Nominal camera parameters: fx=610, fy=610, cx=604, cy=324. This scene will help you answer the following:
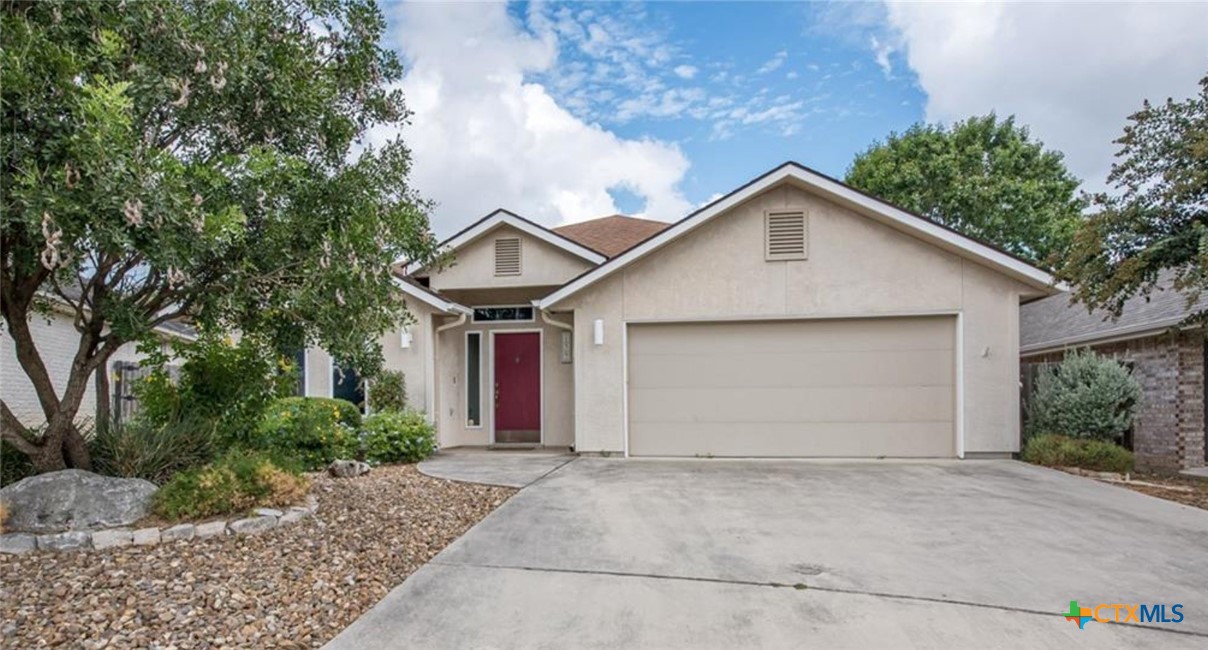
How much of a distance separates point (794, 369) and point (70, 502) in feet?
29.0

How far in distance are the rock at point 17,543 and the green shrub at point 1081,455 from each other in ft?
37.4

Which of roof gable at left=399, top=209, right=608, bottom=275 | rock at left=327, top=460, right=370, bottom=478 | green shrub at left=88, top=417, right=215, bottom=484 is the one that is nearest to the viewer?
green shrub at left=88, top=417, right=215, bottom=484

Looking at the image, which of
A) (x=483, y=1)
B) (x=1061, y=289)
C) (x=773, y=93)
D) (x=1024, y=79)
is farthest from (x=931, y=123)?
(x=483, y=1)

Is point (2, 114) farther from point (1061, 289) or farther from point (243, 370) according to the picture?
point (1061, 289)

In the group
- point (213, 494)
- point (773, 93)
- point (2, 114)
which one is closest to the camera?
point (2, 114)

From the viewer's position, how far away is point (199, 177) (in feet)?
13.1

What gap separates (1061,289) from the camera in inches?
360

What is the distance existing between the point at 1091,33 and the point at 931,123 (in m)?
12.9

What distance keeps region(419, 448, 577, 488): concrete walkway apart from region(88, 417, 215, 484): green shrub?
305 centimetres

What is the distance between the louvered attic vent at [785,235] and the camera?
9.72 m

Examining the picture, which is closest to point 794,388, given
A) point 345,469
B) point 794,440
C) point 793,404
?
point 793,404

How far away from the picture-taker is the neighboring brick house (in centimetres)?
975

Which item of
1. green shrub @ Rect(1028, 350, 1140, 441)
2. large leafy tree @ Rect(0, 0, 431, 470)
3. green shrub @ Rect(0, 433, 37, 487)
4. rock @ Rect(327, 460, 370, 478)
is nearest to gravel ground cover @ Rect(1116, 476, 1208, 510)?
green shrub @ Rect(1028, 350, 1140, 441)

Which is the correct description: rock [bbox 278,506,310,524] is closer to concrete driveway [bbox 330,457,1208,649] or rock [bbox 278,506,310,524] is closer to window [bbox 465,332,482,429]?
concrete driveway [bbox 330,457,1208,649]
